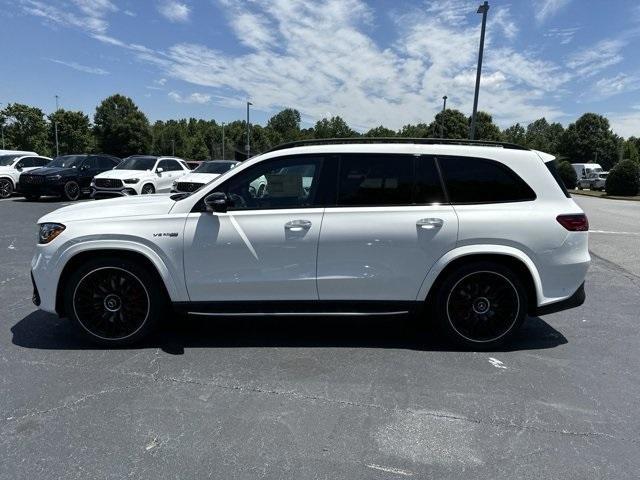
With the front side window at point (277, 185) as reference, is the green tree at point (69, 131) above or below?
above

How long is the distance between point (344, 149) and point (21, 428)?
316 cm

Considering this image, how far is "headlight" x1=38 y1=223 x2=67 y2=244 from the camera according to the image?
3.98m

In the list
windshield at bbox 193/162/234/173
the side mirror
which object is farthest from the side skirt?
windshield at bbox 193/162/234/173

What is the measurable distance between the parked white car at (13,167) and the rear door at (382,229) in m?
17.2

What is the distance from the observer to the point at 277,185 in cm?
410

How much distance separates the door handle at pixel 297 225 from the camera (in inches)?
155

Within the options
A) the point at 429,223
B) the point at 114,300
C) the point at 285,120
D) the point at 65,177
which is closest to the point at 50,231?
the point at 114,300

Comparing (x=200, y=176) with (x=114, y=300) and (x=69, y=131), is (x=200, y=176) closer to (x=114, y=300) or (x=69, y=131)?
(x=114, y=300)

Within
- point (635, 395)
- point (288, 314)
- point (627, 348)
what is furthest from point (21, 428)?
Answer: point (627, 348)

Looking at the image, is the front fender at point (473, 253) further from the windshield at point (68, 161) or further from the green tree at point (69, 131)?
the green tree at point (69, 131)

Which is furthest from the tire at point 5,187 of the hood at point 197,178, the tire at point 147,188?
the hood at point 197,178

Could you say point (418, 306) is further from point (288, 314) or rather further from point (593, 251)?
point (593, 251)

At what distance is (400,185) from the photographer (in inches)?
162

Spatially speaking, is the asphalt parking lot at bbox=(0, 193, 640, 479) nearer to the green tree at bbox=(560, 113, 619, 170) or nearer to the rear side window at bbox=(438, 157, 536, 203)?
the rear side window at bbox=(438, 157, 536, 203)
